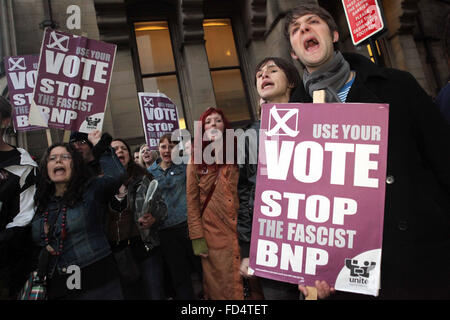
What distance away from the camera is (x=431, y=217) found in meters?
1.26

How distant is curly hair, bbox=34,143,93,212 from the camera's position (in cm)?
213

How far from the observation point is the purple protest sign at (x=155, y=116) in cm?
514

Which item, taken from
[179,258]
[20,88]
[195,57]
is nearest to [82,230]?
[179,258]

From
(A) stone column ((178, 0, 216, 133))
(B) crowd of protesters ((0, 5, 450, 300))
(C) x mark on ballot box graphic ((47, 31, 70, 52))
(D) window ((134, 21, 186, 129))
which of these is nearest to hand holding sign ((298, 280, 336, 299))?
(B) crowd of protesters ((0, 5, 450, 300))

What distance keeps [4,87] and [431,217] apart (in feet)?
28.5

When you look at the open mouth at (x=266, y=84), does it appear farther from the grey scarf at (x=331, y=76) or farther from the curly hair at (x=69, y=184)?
the curly hair at (x=69, y=184)

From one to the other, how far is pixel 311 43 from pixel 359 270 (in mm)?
1188

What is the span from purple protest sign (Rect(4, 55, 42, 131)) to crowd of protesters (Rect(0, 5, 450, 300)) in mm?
2707

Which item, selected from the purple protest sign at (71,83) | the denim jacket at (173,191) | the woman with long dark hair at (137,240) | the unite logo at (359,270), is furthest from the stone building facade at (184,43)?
the unite logo at (359,270)

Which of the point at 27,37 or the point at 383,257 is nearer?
the point at 383,257

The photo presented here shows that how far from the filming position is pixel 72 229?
6.73 feet

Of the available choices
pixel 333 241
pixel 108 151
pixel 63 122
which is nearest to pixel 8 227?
pixel 108 151
